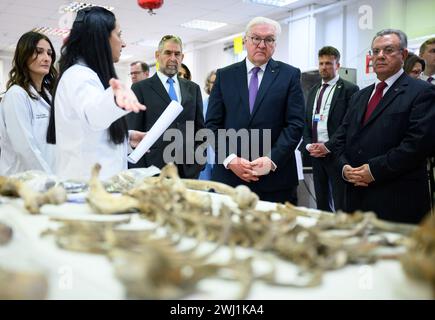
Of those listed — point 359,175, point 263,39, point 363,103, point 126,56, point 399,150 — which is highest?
point 126,56

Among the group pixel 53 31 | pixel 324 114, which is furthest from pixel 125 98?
pixel 53 31

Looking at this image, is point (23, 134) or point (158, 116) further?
point (158, 116)

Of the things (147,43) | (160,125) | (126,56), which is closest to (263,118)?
(160,125)

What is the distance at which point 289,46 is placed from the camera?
8.53m

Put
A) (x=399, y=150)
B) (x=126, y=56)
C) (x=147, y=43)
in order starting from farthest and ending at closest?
(x=126, y=56), (x=147, y=43), (x=399, y=150)

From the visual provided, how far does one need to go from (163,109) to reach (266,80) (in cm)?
85

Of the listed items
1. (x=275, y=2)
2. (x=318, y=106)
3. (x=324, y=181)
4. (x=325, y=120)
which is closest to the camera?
(x=324, y=181)

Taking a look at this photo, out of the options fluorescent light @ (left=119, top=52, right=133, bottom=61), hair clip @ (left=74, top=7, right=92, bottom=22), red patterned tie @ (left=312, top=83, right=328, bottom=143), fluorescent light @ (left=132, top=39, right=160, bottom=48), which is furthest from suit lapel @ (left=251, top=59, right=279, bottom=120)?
fluorescent light @ (left=119, top=52, right=133, bottom=61)

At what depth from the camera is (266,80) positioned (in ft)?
7.94

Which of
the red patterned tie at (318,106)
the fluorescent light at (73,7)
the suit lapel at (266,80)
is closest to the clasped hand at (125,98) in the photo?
the suit lapel at (266,80)

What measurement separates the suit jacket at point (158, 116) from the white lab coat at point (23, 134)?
2.13ft

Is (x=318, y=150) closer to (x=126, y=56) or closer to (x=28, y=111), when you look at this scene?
(x=28, y=111)

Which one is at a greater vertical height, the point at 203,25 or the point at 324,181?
the point at 203,25
